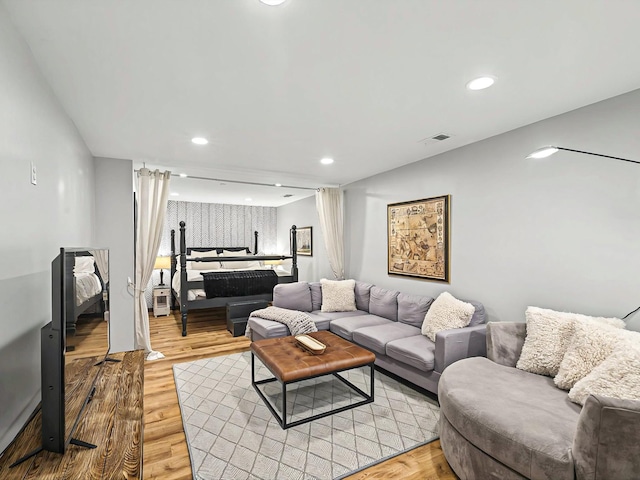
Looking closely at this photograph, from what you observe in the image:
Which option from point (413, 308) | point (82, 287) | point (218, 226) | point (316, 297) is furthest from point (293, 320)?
point (218, 226)

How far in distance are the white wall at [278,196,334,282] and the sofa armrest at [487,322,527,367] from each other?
11.2 ft

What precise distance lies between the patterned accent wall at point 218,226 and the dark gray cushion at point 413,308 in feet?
17.3

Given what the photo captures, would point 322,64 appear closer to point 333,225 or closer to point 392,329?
point 392,329

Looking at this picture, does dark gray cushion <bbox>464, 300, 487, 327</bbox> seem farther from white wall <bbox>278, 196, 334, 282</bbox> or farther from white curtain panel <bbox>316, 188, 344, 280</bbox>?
white wall <bbox>278, 196, 334, 282</bbox>

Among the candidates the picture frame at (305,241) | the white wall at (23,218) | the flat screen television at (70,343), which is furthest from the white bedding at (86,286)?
the picture frame at (305,241)

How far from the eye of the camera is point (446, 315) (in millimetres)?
3039

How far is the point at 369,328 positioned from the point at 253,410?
1.53m

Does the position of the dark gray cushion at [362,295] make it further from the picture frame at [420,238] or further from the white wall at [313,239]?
the white wall at [313,239]

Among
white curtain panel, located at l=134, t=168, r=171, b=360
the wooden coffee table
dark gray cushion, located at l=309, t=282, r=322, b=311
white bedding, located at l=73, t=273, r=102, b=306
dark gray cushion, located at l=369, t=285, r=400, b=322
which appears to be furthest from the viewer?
dark gray cushion, located at l=309, t=282, r=322, b=311

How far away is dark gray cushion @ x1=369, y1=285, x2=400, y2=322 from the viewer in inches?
156

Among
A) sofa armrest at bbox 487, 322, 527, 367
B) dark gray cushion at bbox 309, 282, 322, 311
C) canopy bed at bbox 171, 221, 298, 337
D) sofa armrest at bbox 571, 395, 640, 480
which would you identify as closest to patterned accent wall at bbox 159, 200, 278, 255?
canopy bed at bbox 171, 221, 298, 337

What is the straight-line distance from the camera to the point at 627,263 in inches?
85.4

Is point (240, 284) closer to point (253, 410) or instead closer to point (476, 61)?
point (253, 410)

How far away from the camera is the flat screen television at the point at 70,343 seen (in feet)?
4.02
